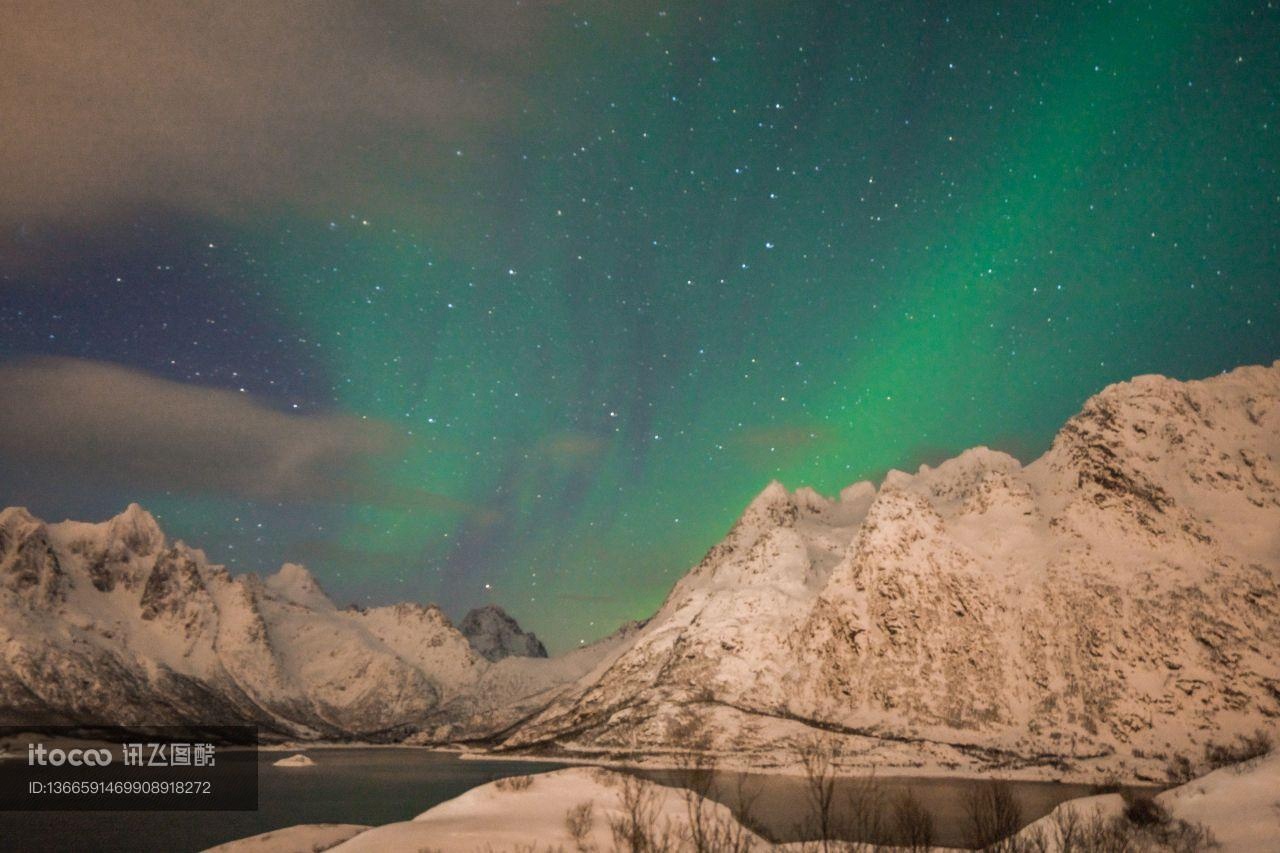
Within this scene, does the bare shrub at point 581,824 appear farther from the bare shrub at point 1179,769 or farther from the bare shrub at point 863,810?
the bare shrub at point 1179,769

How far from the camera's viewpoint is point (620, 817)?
51375mm

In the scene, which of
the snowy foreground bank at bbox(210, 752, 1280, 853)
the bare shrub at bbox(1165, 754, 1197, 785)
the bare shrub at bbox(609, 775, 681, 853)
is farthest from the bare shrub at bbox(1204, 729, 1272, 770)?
the bare shrub at bbox(609, 775, 681, 853)

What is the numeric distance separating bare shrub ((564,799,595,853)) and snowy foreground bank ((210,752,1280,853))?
0.07 m

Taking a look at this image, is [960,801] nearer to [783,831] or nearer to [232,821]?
[783,831]

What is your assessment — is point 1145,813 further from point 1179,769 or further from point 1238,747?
point 1238,747

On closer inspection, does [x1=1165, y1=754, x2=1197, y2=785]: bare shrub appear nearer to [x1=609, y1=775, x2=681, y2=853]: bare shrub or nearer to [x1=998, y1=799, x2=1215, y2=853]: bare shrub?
[x1=998, y1=799, x2=1215, y2=853]: bare shrub

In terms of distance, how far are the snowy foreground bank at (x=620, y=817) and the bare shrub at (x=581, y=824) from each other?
68 mm

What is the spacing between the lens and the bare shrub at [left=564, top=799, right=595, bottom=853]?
4622 cm

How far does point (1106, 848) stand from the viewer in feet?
156

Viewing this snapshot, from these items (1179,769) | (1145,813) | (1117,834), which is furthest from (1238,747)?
(1117,834)

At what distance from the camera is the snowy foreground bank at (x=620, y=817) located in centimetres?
4628

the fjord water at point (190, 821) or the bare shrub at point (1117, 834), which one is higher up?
the bare shrub at point (1117, 834)

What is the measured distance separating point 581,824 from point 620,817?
391 centimetres

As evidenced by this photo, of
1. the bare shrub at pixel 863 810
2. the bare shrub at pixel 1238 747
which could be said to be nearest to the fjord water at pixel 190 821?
the bare shrub at pixel 863 810
